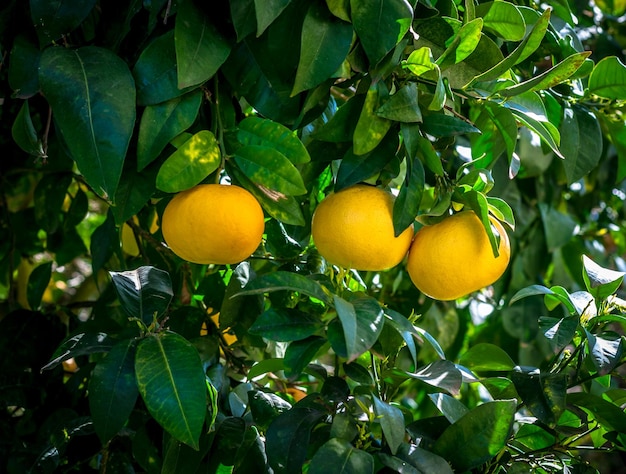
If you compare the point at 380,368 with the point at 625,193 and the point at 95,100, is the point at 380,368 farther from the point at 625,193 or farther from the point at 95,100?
the point at 625,193

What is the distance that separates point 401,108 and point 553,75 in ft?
0.55

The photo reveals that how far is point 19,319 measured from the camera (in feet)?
3.93

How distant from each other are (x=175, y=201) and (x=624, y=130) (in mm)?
669

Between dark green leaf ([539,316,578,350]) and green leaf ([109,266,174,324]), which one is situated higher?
dark green leaf ([539,316,578,350])

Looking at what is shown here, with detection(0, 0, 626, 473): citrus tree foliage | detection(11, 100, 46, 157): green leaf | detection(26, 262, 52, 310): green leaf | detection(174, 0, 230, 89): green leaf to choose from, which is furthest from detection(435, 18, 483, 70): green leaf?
detection(26, 262, 52, 310): green leaf

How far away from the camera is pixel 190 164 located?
754 millimetres

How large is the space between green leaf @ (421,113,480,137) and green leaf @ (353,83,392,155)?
0.04 metres

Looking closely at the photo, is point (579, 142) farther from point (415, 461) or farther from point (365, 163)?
point (415, 461)

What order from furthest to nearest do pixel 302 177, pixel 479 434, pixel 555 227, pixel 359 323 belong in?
pixel 555 227, pixel 302 177, pixel 479 434, pixel 359 323

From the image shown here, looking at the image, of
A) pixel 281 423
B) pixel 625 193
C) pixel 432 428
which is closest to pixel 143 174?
pixel 281 423

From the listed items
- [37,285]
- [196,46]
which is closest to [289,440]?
[196,46]

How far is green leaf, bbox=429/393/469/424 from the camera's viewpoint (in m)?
0.82

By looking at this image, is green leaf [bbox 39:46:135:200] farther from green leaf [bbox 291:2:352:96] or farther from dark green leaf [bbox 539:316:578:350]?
dark green leaf [bbox 539:316:578:350]

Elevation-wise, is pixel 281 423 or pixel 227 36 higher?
pixel 227 36
